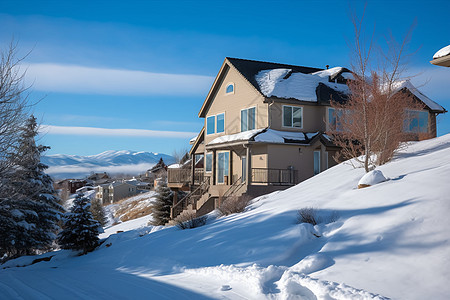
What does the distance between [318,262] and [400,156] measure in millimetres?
10444

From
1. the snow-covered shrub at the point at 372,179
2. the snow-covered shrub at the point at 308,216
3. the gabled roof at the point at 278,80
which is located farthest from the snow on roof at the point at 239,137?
the snow-covered shrub at the point at 308,216

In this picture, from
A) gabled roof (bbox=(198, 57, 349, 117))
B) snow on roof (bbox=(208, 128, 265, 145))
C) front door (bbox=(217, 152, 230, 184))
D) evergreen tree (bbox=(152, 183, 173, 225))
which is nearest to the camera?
snow on roof (bbox=(208, 128, 265, 145))

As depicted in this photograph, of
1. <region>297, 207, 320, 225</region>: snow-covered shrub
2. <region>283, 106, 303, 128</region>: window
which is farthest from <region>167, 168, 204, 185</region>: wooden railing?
<region>297, 207, 320, 225</region>: snow-covered shrub

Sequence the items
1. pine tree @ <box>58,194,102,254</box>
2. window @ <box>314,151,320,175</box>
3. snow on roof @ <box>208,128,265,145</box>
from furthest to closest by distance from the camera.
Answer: window @ <box>314,151,320,175</box> → snow on roof @ <box>208,128,265,145</box> → pine tree @ <box>58,194,102,254</box>

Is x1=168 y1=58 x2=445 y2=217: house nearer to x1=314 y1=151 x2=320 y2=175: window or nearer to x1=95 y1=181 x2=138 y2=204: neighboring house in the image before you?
x1=314 y1=151 x2=320 y2=175: window

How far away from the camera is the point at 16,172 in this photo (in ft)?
38.7

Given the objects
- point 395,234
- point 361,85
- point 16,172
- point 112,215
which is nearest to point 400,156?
point 361,85

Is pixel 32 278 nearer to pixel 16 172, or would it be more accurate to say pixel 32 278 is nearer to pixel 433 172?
pixel 16 172

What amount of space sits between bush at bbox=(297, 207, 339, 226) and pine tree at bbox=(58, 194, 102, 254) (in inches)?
454

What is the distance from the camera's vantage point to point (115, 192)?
84.3m

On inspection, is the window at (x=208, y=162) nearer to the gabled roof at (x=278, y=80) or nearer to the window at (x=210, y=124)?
the window at (x=210, y=124)

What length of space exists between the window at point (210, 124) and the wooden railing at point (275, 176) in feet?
19.2

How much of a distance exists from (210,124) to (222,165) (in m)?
3.10

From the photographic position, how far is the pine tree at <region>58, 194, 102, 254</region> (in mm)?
18938
